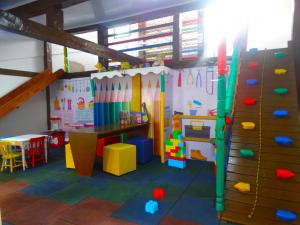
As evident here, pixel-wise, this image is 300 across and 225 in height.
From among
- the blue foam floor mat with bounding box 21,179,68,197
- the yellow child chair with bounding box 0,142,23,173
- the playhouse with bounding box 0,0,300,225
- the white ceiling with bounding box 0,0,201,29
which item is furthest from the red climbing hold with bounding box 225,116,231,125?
the yellow child chair with bounding box 0,142,23,173

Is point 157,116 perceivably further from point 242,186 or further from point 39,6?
point 39,6

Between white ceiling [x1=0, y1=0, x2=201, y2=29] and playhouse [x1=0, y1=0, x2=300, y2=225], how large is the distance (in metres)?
0.04

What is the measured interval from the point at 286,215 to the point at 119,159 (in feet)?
7.93

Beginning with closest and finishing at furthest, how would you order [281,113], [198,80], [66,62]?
[281,113], [198,80], [66,62]

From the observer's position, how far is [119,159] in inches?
138

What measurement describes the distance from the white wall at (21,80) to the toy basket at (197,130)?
4.47 m

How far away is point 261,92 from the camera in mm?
2814

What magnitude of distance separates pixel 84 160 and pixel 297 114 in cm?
315

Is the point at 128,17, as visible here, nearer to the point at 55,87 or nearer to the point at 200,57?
the point at 200,57

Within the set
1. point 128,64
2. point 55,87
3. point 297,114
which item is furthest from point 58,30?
point 55,87

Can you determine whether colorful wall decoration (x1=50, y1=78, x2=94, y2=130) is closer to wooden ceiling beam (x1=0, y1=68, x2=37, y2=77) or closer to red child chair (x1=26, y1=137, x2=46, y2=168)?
wooden ceiling beam (x1=0, y1=68, x2=37, y2=77)

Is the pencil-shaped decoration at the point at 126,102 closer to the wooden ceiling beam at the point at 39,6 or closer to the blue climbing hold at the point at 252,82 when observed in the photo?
the wooden ceiling beam at the point at 39,6

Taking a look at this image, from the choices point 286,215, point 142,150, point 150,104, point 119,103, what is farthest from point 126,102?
point 286,215

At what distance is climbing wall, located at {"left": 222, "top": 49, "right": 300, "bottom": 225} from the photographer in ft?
6.52
